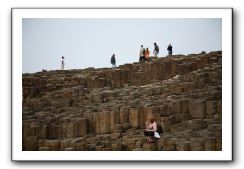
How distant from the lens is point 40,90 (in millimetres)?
22531

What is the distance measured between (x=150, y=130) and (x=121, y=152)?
577 mm

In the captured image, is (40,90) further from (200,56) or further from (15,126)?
(200,56)

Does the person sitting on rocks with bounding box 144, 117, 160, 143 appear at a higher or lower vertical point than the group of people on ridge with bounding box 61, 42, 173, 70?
lower

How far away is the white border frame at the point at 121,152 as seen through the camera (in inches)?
877

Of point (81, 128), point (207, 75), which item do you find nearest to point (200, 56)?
point (207, 75)

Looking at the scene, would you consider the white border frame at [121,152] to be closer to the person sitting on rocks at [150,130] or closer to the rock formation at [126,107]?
the rock formation at [126,107]

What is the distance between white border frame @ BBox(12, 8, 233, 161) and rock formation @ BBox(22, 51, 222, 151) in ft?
0.28

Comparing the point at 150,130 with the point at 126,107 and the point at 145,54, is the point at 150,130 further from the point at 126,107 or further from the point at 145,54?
the point at 145,54

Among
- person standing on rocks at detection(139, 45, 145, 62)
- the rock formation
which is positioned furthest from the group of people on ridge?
the rock formation

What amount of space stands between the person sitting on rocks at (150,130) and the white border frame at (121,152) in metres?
0.24

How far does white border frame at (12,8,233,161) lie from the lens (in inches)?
877

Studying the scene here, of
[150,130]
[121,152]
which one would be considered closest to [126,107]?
[150,130]

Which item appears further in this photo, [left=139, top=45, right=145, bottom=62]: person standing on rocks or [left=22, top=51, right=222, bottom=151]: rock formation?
[left=139, top=45, right=145, bottom=62]: person standing on rocks

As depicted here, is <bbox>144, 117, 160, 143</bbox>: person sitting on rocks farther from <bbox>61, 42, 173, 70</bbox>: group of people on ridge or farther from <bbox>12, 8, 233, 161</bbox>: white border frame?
<bbox>61, 42, 173, 70</bbox>: group of people on ridge
